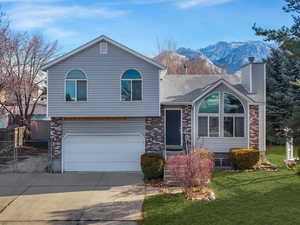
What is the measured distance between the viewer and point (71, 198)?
12117 mm

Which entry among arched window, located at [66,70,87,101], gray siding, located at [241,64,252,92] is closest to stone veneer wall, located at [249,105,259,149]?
gray siding, located at [241,64,252,92]

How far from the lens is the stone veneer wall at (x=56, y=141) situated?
1745cm

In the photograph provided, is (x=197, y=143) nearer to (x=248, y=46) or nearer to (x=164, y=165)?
(x=164, y=165)

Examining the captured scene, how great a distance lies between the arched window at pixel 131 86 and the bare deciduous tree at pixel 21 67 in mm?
10473

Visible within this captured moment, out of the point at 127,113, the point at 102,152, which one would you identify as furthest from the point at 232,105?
the point at 102,152

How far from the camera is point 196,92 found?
18.6 meters

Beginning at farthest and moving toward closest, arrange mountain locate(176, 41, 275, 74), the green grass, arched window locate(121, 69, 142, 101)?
mountain locate(176, 41, 275, 74)
arched window locate(121, 69, 142, 101)
the green grass

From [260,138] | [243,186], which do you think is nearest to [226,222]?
[243,186]

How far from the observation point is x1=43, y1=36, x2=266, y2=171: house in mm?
16844

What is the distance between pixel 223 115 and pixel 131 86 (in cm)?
531

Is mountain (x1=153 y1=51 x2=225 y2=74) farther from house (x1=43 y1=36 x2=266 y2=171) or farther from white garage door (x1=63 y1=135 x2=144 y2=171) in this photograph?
white garage door (x1=63 y1=135 x2=144 y2=171)

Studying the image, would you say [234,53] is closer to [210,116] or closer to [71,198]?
[210,116]

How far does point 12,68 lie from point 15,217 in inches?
659

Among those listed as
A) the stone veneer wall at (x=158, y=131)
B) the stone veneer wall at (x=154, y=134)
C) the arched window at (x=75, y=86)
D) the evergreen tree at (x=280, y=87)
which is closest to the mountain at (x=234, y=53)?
the evergreen tree at (x=280, y=87)
